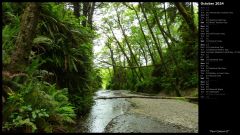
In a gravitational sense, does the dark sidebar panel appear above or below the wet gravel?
above

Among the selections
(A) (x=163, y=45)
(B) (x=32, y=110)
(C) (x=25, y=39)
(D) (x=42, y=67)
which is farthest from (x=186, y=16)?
(A) (x=163, y=45)

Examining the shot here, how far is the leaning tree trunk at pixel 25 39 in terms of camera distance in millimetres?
5094

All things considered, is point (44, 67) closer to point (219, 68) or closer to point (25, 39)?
point (25, 39)

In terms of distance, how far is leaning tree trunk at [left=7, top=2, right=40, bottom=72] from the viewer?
5.09 meters

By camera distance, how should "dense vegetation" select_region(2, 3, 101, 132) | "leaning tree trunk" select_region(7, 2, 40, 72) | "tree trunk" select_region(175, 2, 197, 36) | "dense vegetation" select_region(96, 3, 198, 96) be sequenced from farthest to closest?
"dense vegetation" select_region(96, 3, 198, 96) → "tree trunk" select_region(175, 2, 197, 36) → "leaning tree trunk" select_region(7, 2, 40, 72) → "dense vegetation" select_region(2, 3, 101, 132)

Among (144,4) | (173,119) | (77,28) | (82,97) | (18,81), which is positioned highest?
(144,4)

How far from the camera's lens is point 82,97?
8.19m

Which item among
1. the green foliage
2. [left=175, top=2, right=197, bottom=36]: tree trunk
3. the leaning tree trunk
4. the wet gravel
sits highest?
[left=175, top=2, right=197, bottom=36]: tree trunk

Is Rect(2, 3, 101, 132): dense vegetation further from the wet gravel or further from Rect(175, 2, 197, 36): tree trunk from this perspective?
Rect(175, 2, 197, 36): tree trunk

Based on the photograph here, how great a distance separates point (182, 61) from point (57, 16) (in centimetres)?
1265

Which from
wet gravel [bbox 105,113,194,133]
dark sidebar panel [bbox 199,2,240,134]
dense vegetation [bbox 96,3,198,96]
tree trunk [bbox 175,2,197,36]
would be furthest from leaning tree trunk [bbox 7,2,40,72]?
tree trunk [bbox 175,2,197,36]

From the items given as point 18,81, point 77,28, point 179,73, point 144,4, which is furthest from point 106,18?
point 18,81

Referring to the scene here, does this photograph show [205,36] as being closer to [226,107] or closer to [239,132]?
[226,107]

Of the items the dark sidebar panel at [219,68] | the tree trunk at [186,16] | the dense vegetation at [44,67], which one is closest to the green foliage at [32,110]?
the dense vegetation at [44,67]
